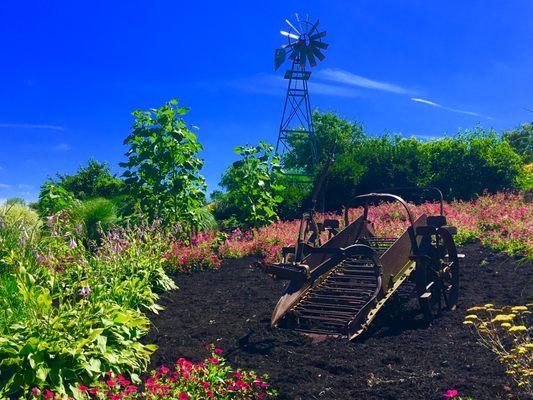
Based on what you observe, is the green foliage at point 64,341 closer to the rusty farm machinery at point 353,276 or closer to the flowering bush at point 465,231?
the rusty farm machinery at point 353,276

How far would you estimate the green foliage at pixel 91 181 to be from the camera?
2431 centimetres

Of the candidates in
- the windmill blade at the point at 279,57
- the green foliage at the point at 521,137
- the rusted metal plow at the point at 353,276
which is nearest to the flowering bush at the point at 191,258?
the rusted metal plow at the point at 353,276

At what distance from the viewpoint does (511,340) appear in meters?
5.42

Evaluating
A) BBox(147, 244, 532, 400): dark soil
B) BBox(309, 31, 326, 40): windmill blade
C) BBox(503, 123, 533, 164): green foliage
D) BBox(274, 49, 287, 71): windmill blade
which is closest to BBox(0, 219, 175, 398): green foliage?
BBox(147, 244, 532, 400): dark soil

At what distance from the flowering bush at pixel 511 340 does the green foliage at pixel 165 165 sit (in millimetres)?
6015

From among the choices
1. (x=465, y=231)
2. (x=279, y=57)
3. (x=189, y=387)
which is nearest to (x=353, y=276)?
(x=189, y=387)

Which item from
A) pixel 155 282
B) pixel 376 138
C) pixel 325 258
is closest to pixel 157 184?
pixel 155 282

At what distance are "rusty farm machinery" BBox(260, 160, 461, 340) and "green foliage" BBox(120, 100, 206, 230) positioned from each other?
3.98 meters

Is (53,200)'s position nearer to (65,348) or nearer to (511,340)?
(65,348)

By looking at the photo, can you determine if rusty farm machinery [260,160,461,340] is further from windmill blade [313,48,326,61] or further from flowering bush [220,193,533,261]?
windmill blade [313,48,326,61]

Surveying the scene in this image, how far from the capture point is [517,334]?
5.60m

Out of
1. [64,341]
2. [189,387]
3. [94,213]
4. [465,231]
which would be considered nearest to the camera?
[189,387]

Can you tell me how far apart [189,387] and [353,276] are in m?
2.85

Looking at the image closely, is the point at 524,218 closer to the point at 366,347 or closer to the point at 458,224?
the point at 458,224
